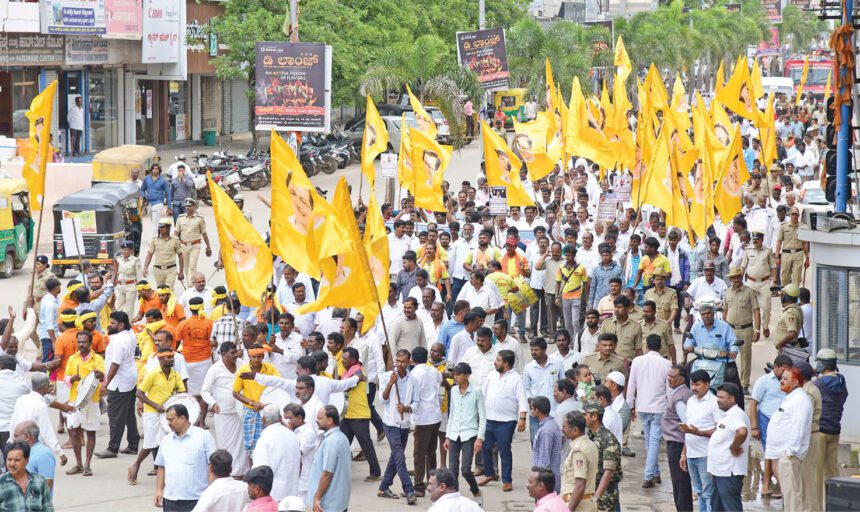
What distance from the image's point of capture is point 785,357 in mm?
10508

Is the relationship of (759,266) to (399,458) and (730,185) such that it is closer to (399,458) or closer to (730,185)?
(730,185)

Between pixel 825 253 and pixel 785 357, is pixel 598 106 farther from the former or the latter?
pixel 785 357

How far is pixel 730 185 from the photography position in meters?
17.0

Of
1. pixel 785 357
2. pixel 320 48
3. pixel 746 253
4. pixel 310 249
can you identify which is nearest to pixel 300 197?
pixel 310 249

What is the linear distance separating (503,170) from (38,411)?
10.3 meters

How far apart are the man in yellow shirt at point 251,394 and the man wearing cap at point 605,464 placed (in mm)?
2971

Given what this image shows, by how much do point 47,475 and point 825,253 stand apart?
682 centimetres

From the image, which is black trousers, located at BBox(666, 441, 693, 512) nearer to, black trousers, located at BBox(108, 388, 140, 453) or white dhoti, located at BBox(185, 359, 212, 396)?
white dhoti, located at BBox(185, 359, 212, 396)

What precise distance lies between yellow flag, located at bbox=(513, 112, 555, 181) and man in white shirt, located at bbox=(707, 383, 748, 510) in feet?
39.9

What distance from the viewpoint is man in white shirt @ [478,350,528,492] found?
36.9 ft

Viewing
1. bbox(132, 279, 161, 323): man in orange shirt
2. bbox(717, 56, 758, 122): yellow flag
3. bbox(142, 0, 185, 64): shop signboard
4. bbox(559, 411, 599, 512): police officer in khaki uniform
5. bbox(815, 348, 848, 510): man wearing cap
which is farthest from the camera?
bbox(142, 0, 185, 64): shop signboard

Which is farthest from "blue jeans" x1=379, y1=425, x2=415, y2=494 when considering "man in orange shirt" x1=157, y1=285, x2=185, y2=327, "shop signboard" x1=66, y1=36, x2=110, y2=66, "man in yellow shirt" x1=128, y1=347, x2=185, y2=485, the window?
"shop signboard" x1=66, y1=36, x2=110, y2=66

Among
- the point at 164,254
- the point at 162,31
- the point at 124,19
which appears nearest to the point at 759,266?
the point at 164,254

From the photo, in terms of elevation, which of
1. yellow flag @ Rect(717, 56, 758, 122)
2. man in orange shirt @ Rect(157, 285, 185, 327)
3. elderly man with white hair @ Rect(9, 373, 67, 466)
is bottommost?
elderly man with white hair @ Rect(9, 373, 67, 466)
